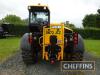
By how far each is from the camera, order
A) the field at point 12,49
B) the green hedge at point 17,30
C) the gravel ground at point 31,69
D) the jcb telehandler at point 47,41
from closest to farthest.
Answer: the gravel ground at point 31,69 → the jcb telehandler at point 47,41 → the field at point 12,49 → the green hedge at point 17,30

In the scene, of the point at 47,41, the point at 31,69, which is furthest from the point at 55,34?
the point at 31,69

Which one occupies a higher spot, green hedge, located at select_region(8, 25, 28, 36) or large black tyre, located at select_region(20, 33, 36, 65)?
green hedge, located at select_region(8, 25, 28, 36)

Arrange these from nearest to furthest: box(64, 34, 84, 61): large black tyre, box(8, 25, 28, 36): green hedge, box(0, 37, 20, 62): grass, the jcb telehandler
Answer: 1. the jcb telehandler
2. box(64, 34, 84, 61): large black tyre
3. box(0, 37, 20, 62): grass
4. box(8, 25, 28, 36): green hedge

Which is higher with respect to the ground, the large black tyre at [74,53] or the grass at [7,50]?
the large black tyre at [74,53]

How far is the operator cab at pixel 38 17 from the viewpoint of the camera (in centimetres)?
1712

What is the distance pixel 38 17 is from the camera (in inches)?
693

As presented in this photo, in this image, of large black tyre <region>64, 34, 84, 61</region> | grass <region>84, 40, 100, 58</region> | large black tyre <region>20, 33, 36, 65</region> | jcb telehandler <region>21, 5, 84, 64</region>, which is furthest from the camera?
grass <region>84, 40, 100, 58</region>

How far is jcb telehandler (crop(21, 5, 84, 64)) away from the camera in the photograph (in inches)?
602

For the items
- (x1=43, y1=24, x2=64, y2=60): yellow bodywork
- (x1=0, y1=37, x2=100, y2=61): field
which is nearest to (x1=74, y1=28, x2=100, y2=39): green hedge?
(x1=0, y1=37, x2=100, y2=61): field

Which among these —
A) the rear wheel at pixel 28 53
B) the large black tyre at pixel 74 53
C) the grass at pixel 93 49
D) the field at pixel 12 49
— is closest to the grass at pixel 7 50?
the field at pixel 12 49

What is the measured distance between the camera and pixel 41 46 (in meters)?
15.8

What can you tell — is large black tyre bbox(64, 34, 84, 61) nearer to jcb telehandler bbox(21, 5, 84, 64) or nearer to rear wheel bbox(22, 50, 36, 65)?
jcb telehandler bbox(21, 5, 84, 64)

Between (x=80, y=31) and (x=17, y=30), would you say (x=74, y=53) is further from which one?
(x=80, y=31)

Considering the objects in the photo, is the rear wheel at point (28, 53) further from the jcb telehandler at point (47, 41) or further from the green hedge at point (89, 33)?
the green hedge at point (89, 33)
